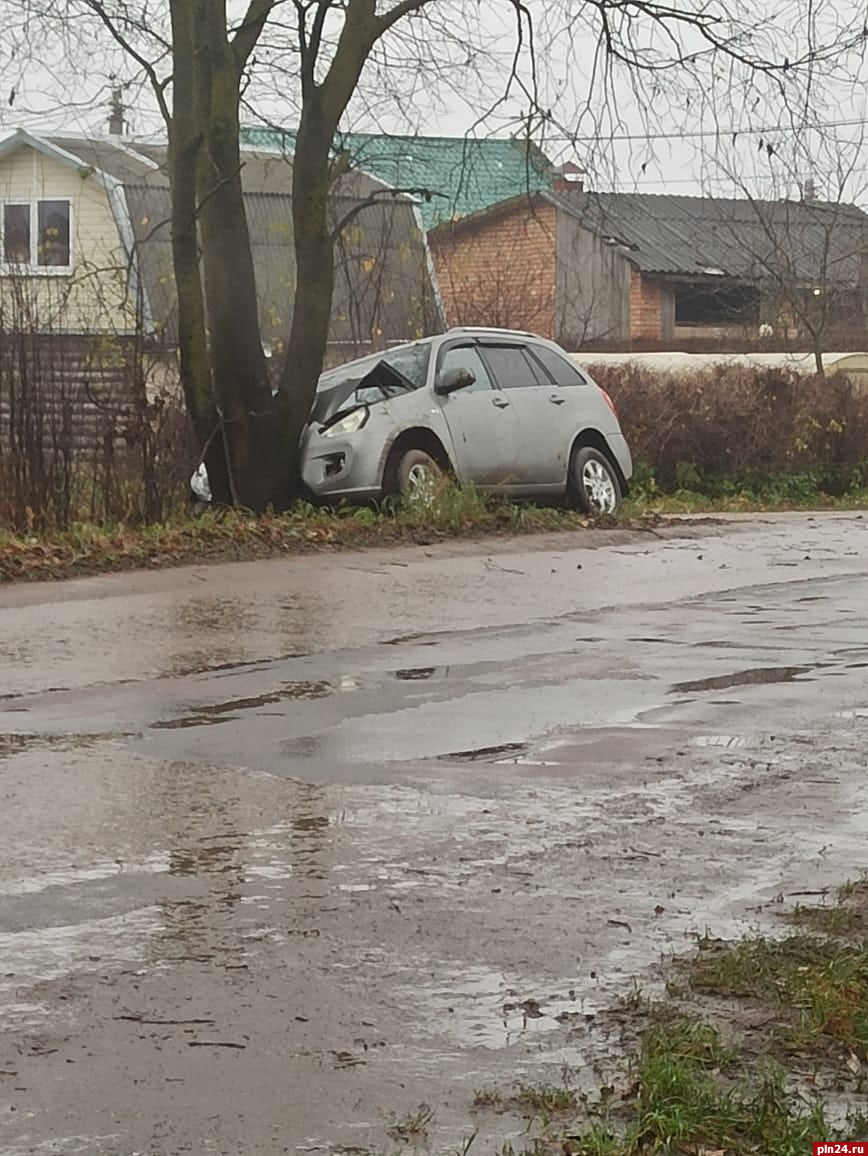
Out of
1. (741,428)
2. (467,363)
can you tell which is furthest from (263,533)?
(741,428)

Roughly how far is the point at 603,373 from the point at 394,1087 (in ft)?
84.0

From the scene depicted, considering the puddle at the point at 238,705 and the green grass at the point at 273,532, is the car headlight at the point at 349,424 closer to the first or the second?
the green grass at the point at 273,532

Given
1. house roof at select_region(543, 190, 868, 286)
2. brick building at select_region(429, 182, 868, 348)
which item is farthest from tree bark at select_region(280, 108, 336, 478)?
brick building at select_region(429, 182, 868, 348)

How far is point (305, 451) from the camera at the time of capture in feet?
61.5

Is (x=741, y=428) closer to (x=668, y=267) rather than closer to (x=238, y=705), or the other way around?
(x=238, y=705)

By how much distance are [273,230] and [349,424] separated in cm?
1158

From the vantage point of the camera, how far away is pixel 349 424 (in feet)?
Result: 61.2

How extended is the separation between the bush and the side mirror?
33.4 ft

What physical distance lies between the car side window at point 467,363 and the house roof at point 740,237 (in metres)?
20.6

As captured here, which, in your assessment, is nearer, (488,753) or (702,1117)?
(702,1117)

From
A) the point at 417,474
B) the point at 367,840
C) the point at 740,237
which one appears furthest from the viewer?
the point at 740,237

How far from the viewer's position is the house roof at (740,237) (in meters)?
43.8

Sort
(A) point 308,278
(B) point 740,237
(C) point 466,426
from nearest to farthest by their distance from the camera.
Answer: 1. (A) point 308,278
2. (C) point 466,426
3. (B) point 740,237

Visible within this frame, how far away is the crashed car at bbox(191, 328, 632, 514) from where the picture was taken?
732 inches
